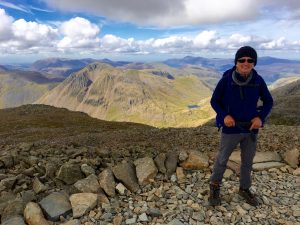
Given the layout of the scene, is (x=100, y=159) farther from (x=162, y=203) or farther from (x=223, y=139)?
(x=223, y=139)

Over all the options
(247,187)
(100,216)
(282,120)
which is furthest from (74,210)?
(282,120)

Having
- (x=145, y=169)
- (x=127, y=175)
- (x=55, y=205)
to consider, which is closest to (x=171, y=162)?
(x=145, y=169)

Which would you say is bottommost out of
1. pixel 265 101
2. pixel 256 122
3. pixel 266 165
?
pixel 266 165

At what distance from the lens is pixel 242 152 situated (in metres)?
9.47

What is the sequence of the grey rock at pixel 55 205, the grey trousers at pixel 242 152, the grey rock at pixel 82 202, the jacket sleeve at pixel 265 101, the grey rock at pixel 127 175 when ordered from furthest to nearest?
the grey rock at pixel 127 175, the grey rock at pixel 82 202, the grey rock at pixel 55 205, the grey trousers at pixel 242 152, the jacket sleeve at pixel 265 101

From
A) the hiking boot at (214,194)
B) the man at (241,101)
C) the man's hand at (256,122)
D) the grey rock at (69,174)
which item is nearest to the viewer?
the man at (241,101)

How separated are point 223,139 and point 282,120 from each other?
80159 mm

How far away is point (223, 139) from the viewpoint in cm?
902

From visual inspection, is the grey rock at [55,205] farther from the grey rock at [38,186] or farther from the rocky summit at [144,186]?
the grey rock at [38,186]

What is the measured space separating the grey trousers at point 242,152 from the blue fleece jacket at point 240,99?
0.77 ft

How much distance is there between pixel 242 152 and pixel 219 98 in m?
1.93

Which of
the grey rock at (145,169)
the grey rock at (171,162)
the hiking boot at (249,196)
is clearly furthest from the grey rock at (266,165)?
the grey rock at (145,169)

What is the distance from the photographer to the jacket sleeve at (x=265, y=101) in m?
8.59

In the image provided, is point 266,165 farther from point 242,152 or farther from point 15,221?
point 15,221
